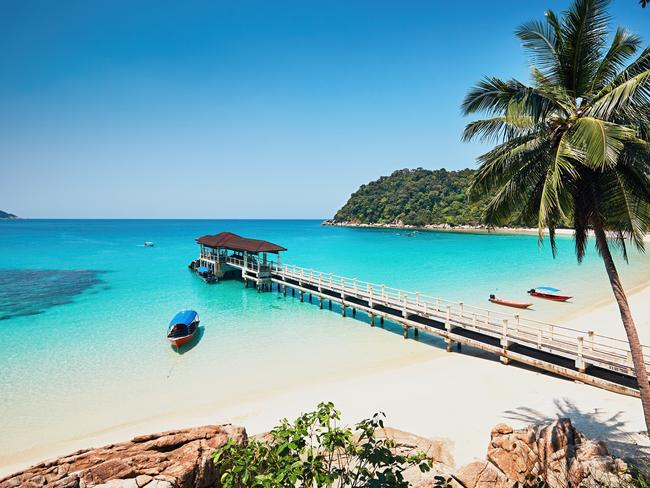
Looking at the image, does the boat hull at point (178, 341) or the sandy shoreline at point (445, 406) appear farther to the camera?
the boat hull at point (178, 341)

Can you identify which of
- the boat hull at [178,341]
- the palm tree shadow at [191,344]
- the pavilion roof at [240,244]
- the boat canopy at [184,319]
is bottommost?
the palm tree shadow at [191,344]

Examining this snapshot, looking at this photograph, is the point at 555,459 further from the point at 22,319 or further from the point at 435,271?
the point at 435,271

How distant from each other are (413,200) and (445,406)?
410ft

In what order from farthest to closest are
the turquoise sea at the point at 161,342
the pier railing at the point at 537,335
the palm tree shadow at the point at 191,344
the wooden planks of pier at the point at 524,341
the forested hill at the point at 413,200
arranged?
the forested hill at the point at 413,200 → the palm tree shadow at the point at 191,344 → the turquoise sea at the point at 161,342 → the pier railing at the point at 537,335 → the wooden planks of pier at the point at 524,341

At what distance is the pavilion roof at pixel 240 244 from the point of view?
93.2ft

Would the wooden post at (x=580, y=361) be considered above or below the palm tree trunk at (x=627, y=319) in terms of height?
below

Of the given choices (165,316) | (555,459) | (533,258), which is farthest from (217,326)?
(533,258)

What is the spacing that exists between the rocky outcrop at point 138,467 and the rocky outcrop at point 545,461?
4405mm

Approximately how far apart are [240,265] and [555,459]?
29.4 metres

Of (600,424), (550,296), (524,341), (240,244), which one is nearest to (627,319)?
(600,424)

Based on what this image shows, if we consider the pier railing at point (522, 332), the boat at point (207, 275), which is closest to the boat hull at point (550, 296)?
the pier railing at point (522, 332)

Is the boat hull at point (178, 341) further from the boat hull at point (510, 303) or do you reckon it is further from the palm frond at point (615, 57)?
the boat hull at point (510, 303)

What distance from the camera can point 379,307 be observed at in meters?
20.4

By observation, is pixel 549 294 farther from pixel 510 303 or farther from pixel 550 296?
pixel 510 303
